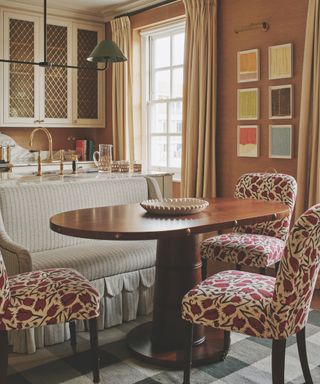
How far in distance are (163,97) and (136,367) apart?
367 cm

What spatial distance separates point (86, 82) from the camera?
20.2 feet

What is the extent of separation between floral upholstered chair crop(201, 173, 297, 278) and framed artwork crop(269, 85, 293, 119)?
2.75ft

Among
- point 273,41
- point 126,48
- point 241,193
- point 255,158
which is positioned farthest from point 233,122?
point 126,48

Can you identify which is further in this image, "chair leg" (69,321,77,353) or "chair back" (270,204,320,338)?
"chair leg" (69,321,77,353)

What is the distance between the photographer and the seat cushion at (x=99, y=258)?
2.83 m

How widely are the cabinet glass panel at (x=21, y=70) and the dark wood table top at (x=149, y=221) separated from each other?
3.28 meters

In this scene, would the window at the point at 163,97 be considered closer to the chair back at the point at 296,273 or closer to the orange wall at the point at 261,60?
the orange wall at the point at 261,60

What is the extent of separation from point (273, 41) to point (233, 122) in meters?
0.78

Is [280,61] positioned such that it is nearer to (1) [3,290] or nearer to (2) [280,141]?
(2) [280,141]

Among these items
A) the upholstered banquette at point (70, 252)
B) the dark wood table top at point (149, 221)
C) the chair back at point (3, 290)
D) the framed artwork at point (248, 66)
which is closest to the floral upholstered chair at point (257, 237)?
the dark wood table top at point (149, 221)

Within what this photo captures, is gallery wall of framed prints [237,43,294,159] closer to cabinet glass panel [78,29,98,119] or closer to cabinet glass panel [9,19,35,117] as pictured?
cabinet glass panel [78,29,98,119]

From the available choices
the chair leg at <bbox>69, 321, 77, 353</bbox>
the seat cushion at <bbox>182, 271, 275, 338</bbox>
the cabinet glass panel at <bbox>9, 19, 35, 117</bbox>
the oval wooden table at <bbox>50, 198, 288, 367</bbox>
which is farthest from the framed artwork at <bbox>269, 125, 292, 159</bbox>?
the cabinet glass panel at <bbox>9, 19, 35, 117</bbox>

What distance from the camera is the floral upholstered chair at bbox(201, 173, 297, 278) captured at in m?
3.01

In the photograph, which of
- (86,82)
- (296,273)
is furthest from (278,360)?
(86,82)
